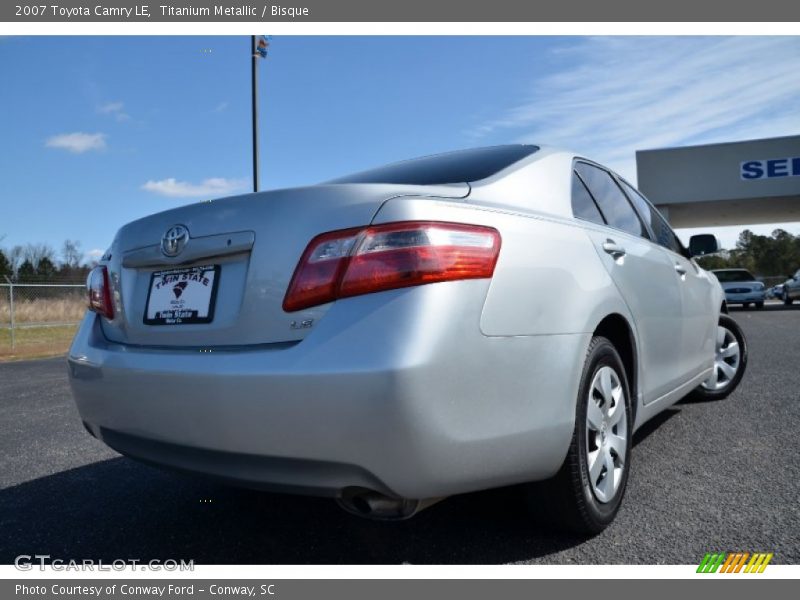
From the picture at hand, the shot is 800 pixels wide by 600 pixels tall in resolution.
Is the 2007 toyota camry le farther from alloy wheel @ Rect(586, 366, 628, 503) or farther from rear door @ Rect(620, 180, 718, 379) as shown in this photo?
rear door @ Rect(620, 180, 718, 379)

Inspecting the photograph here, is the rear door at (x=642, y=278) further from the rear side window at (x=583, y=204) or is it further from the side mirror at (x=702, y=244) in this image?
the side mirror at (x=702, y=244)

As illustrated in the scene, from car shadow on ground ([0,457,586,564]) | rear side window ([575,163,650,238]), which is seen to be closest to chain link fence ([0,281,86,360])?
car shadow on ground ([0,457,586,564])

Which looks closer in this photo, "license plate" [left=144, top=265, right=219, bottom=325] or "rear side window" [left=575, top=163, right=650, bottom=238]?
"license plate" [left=144, top=265, right=219, bottom=325]

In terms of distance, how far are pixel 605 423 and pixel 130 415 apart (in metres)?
1.71

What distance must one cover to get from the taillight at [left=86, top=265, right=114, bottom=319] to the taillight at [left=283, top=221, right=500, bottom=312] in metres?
0.98

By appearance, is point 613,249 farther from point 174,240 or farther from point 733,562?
point 174,240

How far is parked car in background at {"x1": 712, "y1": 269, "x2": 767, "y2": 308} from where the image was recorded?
74.2ft

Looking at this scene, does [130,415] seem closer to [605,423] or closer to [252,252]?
[252,252]

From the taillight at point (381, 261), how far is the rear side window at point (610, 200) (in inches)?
51.2

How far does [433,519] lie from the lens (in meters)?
2.55

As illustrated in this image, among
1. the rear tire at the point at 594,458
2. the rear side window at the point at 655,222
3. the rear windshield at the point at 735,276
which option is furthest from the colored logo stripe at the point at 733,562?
the rear windshield at the point at 735,276

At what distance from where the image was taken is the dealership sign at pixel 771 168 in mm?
23250

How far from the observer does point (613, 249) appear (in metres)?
2.69
